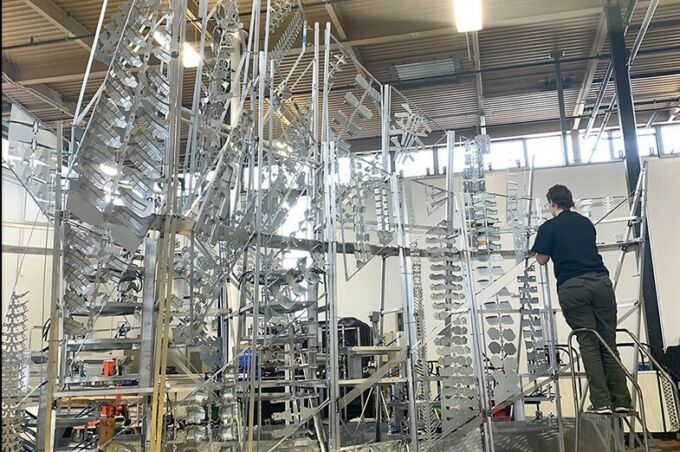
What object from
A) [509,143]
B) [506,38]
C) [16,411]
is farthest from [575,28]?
[16,411]

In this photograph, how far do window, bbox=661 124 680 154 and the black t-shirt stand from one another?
31.5 feet

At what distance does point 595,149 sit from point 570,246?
9.16 metres

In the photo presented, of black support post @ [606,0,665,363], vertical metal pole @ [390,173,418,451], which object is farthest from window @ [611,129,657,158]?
vertical metal pole @ [390,173,418,451]

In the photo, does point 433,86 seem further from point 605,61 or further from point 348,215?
point 348,215

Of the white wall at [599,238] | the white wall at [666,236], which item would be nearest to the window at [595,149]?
the white wall at [599,238]

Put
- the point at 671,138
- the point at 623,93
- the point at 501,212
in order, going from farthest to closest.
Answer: the point at 671,138 → the point at 501,212 → the point at 623,93

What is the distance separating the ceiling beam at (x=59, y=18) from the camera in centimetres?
803

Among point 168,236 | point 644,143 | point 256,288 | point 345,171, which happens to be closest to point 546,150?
point 644,143

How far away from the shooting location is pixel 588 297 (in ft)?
12.9

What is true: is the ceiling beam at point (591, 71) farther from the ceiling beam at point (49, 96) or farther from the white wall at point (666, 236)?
the ceiling beam at point (49, 96)

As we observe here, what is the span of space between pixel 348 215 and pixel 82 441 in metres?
2.79

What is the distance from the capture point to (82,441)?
5.08 m

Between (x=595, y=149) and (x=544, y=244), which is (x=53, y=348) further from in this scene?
(x=595, y=149)

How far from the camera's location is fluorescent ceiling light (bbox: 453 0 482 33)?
Answer: 743cm
